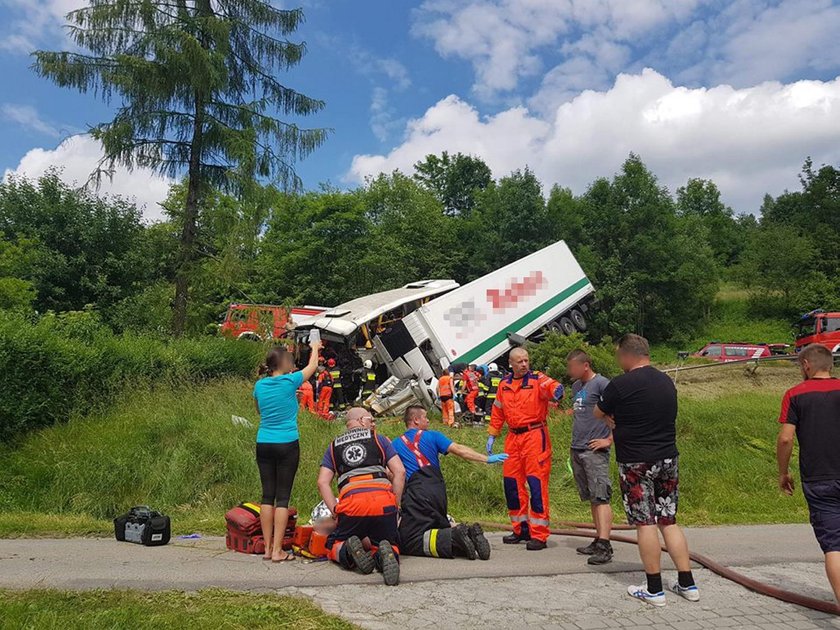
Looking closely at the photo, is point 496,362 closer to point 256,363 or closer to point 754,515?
point 256,363

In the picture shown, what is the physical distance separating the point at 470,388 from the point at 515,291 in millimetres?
4192

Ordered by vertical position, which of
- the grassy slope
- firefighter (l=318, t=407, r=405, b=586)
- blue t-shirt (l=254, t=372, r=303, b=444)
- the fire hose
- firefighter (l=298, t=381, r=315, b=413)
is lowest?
the fire hose

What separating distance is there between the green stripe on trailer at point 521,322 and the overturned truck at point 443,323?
3cm

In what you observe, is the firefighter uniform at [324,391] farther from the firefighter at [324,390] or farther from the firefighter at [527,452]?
the firefighter at [527,452]

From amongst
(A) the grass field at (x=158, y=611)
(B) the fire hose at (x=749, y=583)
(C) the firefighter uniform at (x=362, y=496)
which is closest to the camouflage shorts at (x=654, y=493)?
(B) the fire hose at (x=749, y=583)

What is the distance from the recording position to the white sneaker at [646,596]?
3986 millimetres

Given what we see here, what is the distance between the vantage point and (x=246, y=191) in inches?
518

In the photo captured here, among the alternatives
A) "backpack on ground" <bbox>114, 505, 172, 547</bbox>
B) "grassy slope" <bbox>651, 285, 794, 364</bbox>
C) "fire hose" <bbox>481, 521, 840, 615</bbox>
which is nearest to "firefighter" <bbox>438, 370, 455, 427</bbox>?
"fire hose" <bbox>481, 521, 840, 615</bbox>

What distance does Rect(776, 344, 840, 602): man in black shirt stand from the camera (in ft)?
12.5

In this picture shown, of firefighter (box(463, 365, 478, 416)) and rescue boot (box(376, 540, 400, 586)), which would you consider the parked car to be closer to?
firefighter (box(463, 365, 478, 416))

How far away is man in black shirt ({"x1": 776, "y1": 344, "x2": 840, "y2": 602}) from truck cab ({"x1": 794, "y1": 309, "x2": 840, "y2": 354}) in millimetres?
20175

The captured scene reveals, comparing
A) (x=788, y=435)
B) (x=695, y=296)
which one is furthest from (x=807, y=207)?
(x=788, y=435)

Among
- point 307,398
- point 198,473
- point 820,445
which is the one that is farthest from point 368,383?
point 820,445

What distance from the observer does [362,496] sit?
4633mm
